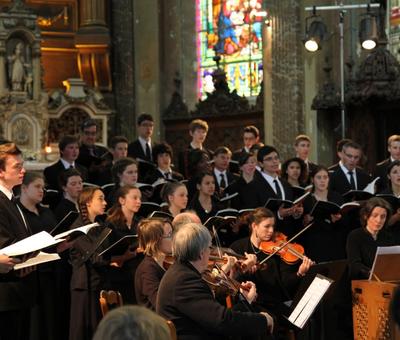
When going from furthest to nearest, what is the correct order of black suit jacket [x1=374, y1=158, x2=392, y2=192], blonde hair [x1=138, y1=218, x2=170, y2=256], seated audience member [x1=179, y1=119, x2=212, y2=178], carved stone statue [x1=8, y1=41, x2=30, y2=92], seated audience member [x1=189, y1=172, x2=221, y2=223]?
1. carved stone statue [x1=8, y1=41, x2=30, y2=92]
2. seated audience member [x1=179, y1=119, x2=212, y2=178]
3. black suit jacket [x1=374, y1=158, x2=392, y2=192]
4. seated audience member [x1=189, y1=172, x2=221, y2=223]
5. blonde hair [x1=138, y1=218, x2=170, y2=256]

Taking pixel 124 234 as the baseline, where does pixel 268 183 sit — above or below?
above

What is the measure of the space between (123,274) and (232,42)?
28.0 feet

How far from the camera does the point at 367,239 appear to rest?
24.8 feet

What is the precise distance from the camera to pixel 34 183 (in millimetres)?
7062

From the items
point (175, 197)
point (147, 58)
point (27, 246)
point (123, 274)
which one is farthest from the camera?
point (147, 58)

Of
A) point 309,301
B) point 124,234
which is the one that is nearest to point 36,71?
point 124,234

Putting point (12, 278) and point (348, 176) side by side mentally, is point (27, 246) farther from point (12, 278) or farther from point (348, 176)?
point (348, 176)

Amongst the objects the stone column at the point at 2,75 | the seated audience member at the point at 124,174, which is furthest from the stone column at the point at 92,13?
the seated audience member at the point at 124,174

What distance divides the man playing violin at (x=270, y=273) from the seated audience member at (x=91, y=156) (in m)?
2.65

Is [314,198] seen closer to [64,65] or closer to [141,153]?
[141,153]

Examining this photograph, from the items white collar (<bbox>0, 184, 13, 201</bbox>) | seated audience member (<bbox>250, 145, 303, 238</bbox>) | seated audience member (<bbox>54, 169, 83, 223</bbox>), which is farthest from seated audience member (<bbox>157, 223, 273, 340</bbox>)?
seated audience member (<bbox>250, 145, 303, 238</bbox>)

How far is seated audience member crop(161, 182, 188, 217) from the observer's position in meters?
7.78

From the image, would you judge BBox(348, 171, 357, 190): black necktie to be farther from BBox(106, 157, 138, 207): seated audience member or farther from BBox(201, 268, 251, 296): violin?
BBox(201, 268, 251, 296): violin

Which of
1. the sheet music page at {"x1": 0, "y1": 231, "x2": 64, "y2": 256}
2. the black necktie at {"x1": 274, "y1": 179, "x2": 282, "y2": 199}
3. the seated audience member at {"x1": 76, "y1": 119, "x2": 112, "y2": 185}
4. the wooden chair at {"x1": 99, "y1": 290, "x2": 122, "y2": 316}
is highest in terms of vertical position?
the seated audience member at {"x1": 76, "y1": 119, "x2": 112, "y2": 185}
